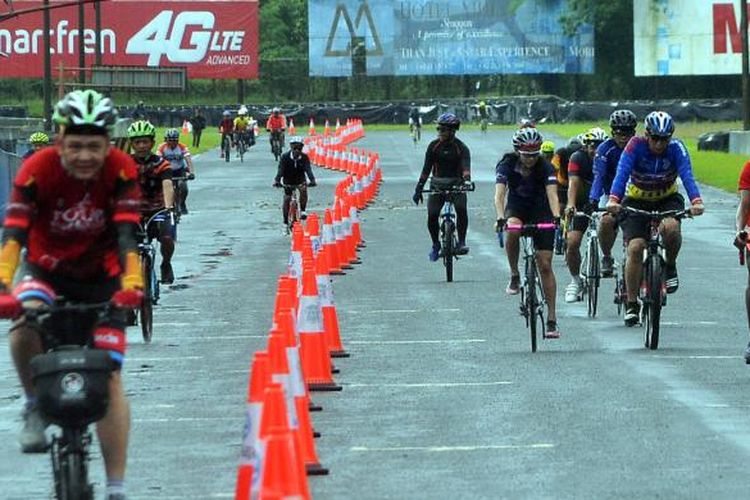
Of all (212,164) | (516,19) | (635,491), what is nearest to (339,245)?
(635,491)

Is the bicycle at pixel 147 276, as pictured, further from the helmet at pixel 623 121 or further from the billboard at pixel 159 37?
the billboard at pixel 159 37

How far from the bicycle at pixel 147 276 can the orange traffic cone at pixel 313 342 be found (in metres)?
3.04

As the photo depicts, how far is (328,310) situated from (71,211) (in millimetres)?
7364

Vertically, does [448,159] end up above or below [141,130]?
below

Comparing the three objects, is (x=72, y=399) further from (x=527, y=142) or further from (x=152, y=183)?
(x=152, y=183)

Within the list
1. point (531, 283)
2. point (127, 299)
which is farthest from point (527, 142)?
point (127, 299)

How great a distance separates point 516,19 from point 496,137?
19901 mm

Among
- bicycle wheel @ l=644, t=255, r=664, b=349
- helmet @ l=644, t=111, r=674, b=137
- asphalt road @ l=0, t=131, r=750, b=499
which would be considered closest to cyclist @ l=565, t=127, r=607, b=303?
asphalt road @ l=0, t=131, r=750, b=499

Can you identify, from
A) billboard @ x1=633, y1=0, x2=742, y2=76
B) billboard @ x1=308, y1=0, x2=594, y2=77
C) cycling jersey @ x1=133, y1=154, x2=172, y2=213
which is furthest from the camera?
billboard @ x1=308, y1=0, x2=594, y2=77

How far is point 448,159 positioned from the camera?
24.5 meters

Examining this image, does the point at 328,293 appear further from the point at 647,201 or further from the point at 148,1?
the point at 148,1

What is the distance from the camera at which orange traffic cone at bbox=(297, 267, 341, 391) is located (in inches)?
536

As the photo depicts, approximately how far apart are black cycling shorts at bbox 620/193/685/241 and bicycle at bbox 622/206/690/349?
0.06 m

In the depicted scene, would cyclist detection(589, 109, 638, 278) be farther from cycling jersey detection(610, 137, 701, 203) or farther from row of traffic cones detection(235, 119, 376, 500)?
row of traffic cones detection(235, 119, 376, 500)
